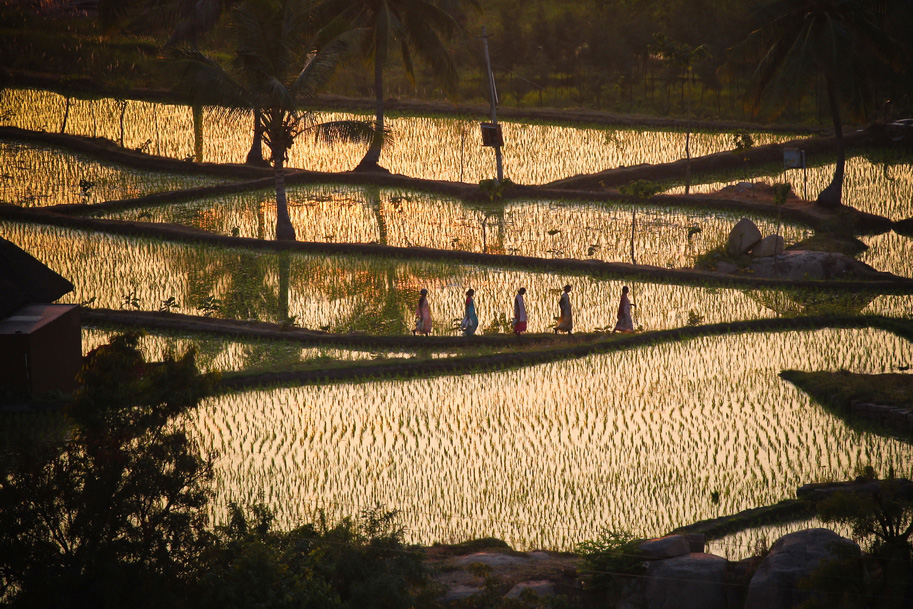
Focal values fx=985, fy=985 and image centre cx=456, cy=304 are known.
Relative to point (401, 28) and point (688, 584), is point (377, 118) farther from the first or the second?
point (688, 584)

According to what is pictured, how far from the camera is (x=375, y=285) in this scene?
643 inches

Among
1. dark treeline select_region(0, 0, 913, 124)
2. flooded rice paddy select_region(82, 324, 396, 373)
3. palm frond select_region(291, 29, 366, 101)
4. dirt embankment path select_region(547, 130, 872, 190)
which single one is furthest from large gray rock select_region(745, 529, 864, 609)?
dark treeline select_region(0, 0, 913, 124)

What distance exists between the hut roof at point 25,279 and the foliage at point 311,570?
650 cm

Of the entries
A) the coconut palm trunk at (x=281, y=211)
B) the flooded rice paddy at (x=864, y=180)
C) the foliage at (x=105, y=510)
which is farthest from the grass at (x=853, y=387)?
the coconut palm trunk at (x=281, y=211)

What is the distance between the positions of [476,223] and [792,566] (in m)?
13.4

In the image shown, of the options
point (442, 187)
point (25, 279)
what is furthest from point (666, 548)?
point (442, 187)

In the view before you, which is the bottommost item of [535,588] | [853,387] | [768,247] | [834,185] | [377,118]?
[535,588]

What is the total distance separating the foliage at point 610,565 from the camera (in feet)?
24.7

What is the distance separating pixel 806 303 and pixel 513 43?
67.8 feet

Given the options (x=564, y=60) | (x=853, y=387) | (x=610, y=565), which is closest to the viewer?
(x=610, y=565)

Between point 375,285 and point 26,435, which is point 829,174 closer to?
point 375,285

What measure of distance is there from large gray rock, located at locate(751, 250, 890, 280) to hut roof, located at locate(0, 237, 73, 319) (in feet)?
36.0

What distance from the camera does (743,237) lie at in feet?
56.5

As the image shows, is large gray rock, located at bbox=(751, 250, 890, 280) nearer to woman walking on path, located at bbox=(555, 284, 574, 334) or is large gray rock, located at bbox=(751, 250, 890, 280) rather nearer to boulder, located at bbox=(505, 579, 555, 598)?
woman walking on path, located at bbox=(555, 284, 574, 334)
